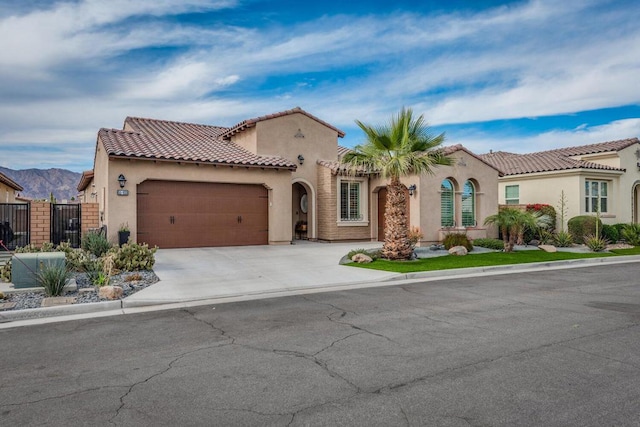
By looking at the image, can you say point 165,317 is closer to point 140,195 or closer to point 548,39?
point 140,195

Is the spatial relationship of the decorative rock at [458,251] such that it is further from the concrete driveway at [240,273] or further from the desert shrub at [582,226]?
the desert shrub at [582,226]

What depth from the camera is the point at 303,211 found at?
23766mm

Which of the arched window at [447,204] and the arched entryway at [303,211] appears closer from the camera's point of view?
the arched window at [447,204]

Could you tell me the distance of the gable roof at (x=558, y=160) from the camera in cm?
2380

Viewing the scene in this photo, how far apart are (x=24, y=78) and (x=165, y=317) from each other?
16.6 meters

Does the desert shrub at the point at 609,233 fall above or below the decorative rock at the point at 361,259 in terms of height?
above

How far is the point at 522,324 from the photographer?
6.93 m

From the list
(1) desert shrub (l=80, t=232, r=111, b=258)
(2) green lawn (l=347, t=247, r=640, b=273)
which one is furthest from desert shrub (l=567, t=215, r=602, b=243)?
(1) desert shrub (l=80, t=232, r=111, b=258)

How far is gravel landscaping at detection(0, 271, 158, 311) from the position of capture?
8375 mm

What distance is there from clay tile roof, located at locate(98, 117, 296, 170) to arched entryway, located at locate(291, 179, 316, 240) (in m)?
2.64

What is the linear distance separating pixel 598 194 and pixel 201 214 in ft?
69.8

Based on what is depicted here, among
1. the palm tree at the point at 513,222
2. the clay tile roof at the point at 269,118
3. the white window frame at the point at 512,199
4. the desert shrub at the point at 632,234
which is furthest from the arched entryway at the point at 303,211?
the desert shrub at the point at 632,234

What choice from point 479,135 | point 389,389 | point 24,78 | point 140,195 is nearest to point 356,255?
point 140,195

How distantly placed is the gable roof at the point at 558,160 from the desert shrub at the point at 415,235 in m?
9.09
